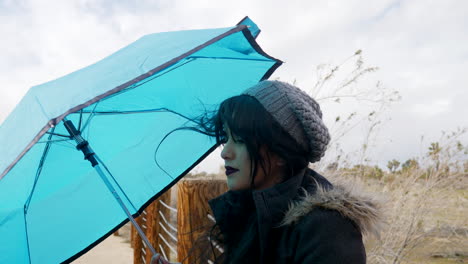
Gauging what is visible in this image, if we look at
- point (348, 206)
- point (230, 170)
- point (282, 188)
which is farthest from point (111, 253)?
point (348, 206)

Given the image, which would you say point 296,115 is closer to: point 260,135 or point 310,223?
point 260,135

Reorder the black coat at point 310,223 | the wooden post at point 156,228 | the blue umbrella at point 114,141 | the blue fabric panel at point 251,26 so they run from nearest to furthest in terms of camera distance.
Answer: the black coat at point 310,223, the blue umbrella at point 114,141, the blue fabric panel at point 251,26, the wooden post at point 156,228

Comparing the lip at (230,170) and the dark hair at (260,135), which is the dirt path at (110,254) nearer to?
the lip at (230,170)

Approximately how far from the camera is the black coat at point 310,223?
1200mm

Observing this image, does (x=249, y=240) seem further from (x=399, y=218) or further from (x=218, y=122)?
(x=399, y=218)

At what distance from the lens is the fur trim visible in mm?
1281

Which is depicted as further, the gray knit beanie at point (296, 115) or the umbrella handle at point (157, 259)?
the umbrella handle at point (157, 259)

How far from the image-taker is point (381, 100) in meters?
3.38

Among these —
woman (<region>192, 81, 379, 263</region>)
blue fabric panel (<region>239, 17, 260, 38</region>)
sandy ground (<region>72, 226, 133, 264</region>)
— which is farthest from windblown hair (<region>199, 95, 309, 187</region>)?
sandy ground (<region>72, 226, 133, 264</region>)

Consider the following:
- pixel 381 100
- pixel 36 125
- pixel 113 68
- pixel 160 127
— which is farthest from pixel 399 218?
pixel 36 125

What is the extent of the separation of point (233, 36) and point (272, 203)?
0.82 meters

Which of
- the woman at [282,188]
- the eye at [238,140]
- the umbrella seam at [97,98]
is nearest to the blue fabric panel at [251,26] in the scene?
the umbrella seam at [97,98]

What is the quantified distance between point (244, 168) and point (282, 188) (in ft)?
0.55

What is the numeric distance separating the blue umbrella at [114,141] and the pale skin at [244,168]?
412 mm
